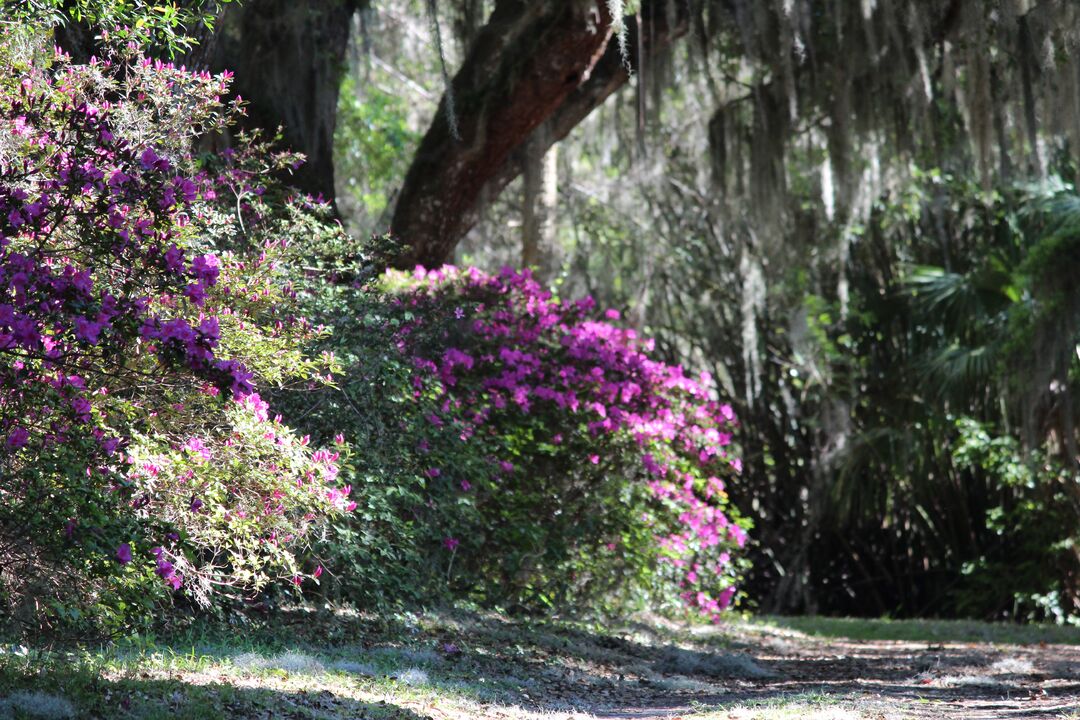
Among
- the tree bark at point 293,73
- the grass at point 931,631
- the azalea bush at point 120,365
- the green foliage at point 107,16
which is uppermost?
the tree bark at point 293,73

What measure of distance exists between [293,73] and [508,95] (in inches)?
56.7

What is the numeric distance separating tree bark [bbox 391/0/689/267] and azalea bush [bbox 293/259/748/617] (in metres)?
0.93

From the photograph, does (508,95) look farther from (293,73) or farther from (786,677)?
(786,677)

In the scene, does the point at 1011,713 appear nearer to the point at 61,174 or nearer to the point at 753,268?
the point at 61,174

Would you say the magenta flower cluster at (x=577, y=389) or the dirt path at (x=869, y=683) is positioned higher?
the magenta flower cluster at (x=577, y=389)

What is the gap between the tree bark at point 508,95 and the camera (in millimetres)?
8297

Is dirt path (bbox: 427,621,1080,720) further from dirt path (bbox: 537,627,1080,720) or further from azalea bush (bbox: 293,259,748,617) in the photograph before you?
azalea bush (bbox: 293,259,748,617)

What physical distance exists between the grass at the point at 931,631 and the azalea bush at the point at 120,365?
5.66m

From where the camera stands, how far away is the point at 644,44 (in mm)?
9039

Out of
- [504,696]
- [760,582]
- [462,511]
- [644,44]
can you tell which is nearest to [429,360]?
[462,511]

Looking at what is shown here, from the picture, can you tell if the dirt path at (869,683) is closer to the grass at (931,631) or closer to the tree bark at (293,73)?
the grass at (931,631)

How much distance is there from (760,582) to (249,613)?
868 cm

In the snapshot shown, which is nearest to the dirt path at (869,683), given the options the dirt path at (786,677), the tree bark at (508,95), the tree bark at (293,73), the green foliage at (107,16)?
the dirt path at (786,677)

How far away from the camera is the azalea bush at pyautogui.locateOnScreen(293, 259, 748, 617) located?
621 centimetres
